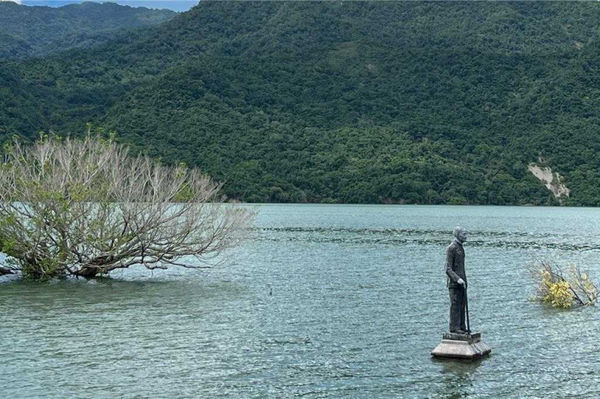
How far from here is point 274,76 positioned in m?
186

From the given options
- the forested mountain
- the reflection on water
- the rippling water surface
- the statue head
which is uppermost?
the forested mountain

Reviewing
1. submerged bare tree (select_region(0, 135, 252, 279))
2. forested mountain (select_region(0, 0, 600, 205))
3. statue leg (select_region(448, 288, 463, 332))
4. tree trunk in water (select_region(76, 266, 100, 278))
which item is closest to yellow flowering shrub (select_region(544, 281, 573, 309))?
statue leg (select_region(448, 288, 463, 332))

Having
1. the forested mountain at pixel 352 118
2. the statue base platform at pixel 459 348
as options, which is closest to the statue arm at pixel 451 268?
the statue base platform at pixel 459 348

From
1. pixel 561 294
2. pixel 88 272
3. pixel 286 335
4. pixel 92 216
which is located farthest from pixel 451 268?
pixel 88 272

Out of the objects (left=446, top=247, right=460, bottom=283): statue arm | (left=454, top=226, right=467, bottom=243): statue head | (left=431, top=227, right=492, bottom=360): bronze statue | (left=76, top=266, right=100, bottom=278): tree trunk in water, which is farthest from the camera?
(left=76, top=266, right=100, bottom=278): tree trunk in water

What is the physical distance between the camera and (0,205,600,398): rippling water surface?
20312 millimetres

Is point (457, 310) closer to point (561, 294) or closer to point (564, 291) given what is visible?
point (561, 294)

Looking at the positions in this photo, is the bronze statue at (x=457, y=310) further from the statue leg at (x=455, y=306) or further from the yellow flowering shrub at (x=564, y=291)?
the yellow flowering shrub at (x=564, y=291)

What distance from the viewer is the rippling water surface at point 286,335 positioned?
2031cm

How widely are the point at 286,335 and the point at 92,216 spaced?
54.1 ft

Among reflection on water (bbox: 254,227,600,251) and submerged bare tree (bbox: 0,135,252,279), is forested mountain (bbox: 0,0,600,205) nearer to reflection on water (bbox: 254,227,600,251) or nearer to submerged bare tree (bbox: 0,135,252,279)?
reflection on water (bbox: 254,227,600,251)

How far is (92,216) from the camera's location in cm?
4012

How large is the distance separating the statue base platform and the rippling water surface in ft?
1.10

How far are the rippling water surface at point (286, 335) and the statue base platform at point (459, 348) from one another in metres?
0.34
